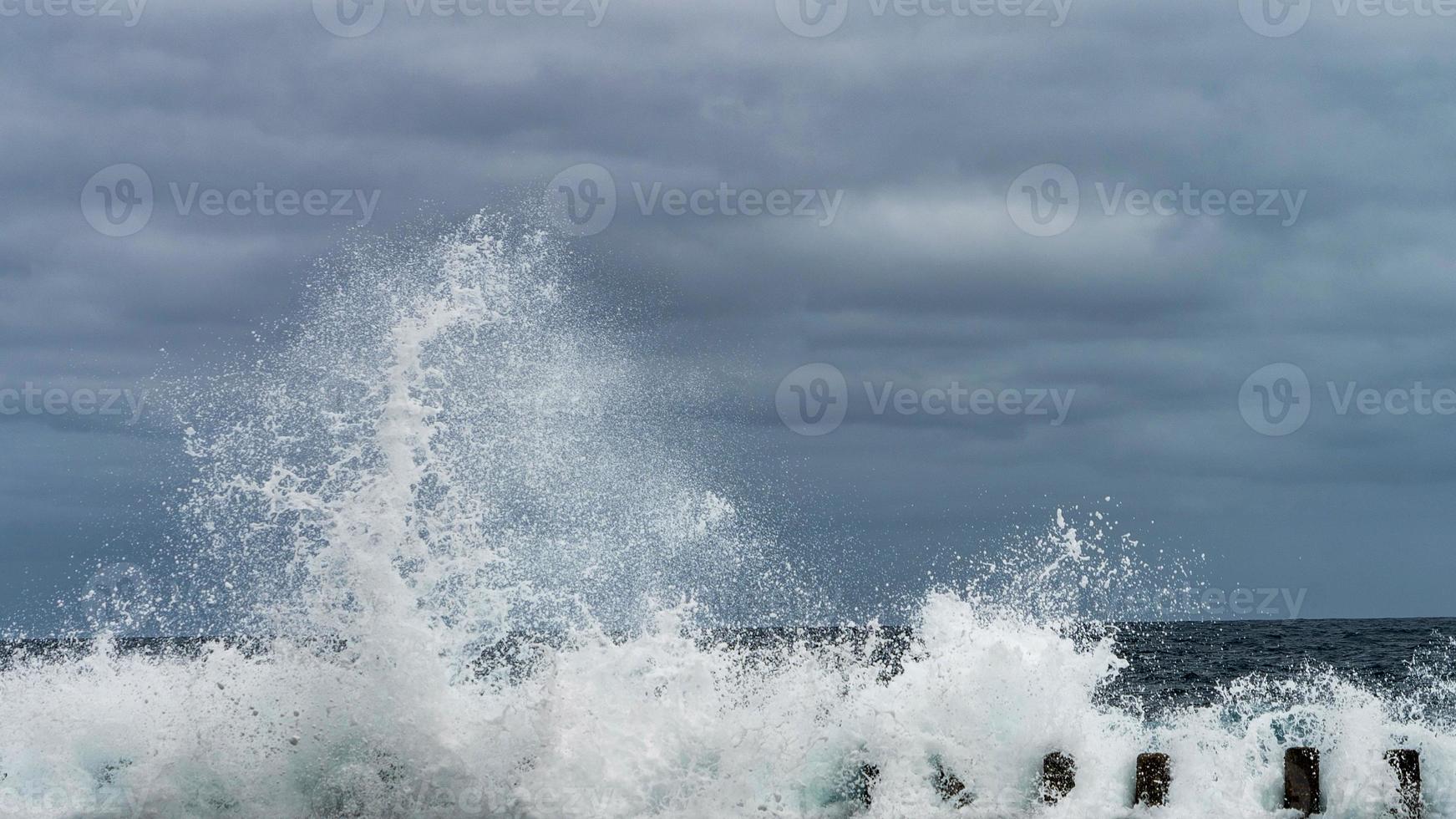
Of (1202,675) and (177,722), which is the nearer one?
(177,722)

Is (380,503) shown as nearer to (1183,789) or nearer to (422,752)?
(422,752)

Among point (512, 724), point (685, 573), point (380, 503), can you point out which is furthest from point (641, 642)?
point (685, 573)

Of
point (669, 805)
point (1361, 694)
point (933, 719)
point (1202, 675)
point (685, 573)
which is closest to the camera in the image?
point (669, 805)

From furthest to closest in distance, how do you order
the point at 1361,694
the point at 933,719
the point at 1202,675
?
the point at 1202,675 → the point at 1361,694 → the point at 933,719

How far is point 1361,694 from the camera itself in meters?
16.1

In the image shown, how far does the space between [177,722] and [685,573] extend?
1062cm

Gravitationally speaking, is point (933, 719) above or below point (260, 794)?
above

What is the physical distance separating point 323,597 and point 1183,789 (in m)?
10.00

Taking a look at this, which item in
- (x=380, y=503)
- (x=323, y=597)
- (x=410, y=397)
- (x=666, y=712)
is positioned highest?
(x=410, y=397)

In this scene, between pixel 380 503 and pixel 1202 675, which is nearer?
pixel 380 503

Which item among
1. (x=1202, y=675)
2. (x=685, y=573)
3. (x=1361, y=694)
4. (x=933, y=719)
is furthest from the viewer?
(x=1202, y=675)

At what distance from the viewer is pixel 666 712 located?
14914 millimetres

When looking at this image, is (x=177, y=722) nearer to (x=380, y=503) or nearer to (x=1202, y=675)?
(x=380, y=503)

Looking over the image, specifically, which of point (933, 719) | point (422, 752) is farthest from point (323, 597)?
point (933, 719)
